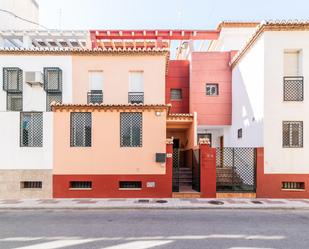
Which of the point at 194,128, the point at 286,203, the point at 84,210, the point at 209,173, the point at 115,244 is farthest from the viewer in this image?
the point at 194,128

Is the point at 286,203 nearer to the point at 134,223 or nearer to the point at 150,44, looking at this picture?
the point at 134,223

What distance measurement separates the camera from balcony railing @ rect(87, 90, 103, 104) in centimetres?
1414

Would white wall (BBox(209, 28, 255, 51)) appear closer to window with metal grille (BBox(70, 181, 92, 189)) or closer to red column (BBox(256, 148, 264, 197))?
red column (BBox(256, 148, 264, 197))

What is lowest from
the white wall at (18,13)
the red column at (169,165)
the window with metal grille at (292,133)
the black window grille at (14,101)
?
the red column at (169,165)

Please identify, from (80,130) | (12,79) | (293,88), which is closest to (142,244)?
(80,130)

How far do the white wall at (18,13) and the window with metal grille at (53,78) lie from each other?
9.67 metres

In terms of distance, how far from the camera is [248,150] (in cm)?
1293

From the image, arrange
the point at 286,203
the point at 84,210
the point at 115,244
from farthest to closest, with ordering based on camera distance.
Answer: the point at 286,203, the point at 84,210, the point at 115,244

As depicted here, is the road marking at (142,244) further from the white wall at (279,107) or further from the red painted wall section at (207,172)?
the white wall at (279,107)

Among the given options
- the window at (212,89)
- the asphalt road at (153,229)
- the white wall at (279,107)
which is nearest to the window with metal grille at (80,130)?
the asphalt road at (153,229)

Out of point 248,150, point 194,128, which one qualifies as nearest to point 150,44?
point 194,128

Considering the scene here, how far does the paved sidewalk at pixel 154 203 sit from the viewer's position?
10.3 meters

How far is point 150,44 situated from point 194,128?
1065cm

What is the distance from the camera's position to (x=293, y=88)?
12773mm
